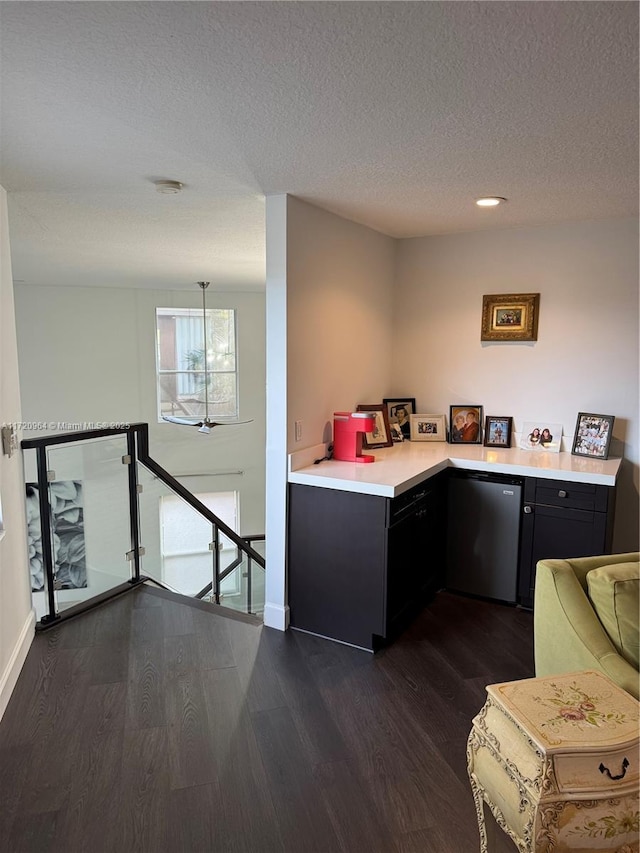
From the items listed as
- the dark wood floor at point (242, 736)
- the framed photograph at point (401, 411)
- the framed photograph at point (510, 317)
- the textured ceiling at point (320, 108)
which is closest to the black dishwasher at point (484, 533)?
the dark wood floor at point (242, 736)

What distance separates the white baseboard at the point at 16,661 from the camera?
2489 millimetres

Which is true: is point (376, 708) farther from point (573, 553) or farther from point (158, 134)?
point (158, 134)

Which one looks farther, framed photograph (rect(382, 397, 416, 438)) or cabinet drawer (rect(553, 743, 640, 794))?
framed photograph (rect(382, 397, 416, 438))

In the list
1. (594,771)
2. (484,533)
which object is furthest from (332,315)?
(594,771)

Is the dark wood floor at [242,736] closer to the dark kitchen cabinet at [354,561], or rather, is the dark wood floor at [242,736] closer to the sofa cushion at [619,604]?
the dark kitchen cabinet at [354,561]

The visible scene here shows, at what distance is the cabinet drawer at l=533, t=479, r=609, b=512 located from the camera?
312 cm

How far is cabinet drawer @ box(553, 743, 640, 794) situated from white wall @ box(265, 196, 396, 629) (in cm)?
194

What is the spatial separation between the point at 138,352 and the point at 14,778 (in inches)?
228

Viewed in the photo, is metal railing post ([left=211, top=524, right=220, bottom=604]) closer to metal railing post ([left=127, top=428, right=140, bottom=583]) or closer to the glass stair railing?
the glass stair railing

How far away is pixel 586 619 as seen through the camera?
75.8 inches

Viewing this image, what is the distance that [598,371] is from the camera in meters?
3.58

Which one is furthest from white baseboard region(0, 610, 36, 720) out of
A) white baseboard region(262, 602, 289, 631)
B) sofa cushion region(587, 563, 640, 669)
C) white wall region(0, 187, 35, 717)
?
sofa cushion region(587, 563, 640, 669)

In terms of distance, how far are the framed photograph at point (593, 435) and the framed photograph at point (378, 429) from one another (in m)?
1.19

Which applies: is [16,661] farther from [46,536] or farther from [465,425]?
[465,425]
